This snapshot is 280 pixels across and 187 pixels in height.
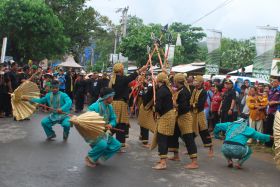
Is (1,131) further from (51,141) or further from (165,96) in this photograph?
(165,96)

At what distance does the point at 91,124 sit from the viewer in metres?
7.84

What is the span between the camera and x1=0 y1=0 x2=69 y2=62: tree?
28.2m

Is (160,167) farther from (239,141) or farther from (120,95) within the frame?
(120,95)

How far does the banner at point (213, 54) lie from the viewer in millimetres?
18969

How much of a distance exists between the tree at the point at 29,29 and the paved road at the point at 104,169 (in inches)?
723

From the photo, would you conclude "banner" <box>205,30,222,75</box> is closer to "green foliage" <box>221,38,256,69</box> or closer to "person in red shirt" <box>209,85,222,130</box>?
"person in red shirt" <box>209,85,222,130</box>

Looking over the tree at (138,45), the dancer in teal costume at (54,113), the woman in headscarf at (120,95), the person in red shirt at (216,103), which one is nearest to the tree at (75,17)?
the tree at (138,45)

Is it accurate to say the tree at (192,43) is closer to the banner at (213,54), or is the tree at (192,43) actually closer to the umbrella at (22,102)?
the banner at (213,54)

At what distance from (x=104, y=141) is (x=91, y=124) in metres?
0.57

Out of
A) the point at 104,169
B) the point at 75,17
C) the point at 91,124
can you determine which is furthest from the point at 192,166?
the point at 75,17

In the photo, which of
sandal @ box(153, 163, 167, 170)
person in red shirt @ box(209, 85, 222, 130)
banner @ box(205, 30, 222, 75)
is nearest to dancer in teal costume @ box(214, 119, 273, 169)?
sandal @ box(153, 163, 167, 170)

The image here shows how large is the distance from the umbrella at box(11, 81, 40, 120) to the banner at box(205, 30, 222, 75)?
1009 centimetres

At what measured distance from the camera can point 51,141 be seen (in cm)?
1084

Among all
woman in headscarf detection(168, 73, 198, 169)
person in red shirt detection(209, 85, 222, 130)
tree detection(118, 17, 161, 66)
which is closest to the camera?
woman in headscarf detection(168, 73, 198, 169)
